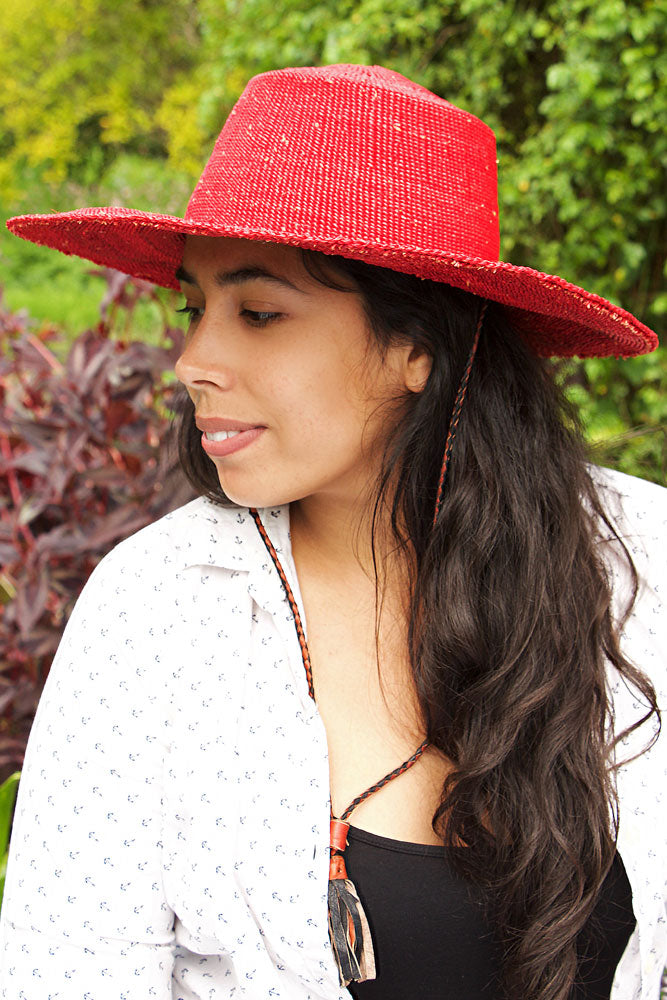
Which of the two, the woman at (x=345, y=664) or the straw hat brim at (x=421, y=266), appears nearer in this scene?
the straw hat brim at (x=421, y=266)

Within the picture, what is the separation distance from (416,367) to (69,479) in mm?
895

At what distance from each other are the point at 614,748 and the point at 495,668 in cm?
23

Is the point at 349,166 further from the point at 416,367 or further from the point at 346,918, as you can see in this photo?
the point at 346,918

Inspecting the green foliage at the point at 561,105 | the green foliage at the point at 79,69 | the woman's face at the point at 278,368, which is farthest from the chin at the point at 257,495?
the green foliage at the point at 79,69

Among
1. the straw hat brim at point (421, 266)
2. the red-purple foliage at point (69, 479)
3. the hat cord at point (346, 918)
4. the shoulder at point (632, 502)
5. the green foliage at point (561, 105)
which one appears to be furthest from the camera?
the green foliage at point (561, 105)

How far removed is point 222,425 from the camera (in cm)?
137

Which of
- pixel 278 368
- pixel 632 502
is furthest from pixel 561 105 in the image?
pixel 278 368

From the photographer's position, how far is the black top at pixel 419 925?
4.35 feet

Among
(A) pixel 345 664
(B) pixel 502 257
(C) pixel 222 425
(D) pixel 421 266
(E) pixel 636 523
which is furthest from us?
(B) pixel 502 257

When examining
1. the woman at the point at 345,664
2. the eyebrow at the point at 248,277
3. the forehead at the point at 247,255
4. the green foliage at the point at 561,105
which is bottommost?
the woman at the point at 345,664

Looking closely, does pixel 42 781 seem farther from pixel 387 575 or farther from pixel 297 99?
pixel 297 99

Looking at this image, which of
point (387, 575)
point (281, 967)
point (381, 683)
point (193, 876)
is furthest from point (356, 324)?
point (281, 967)

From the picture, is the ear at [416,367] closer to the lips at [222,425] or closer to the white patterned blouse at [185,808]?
the lips at [222,425]

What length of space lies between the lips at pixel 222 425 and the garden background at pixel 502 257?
511 mm
